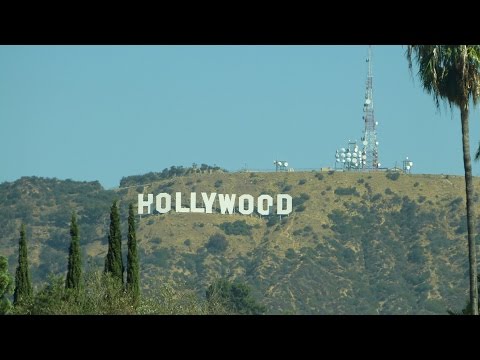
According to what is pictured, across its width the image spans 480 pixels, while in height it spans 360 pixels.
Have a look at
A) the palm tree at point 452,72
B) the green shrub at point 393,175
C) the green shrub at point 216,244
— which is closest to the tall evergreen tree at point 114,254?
the palm tree at point 452,72

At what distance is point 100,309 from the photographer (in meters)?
24.1

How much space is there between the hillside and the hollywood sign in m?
0.76

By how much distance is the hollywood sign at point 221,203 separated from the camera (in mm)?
79312

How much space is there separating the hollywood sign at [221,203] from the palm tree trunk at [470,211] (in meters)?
57.5

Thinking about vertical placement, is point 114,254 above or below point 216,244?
below

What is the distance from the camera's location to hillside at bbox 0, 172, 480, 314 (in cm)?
6688

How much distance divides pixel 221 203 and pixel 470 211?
63545 millimetres

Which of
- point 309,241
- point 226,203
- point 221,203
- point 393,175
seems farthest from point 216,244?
point 393,175

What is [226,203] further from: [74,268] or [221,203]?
[74,268]

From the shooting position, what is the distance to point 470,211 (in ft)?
64.0

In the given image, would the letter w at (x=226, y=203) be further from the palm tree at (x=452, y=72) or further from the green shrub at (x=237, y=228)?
the palm tree at (x=452, y=72)
